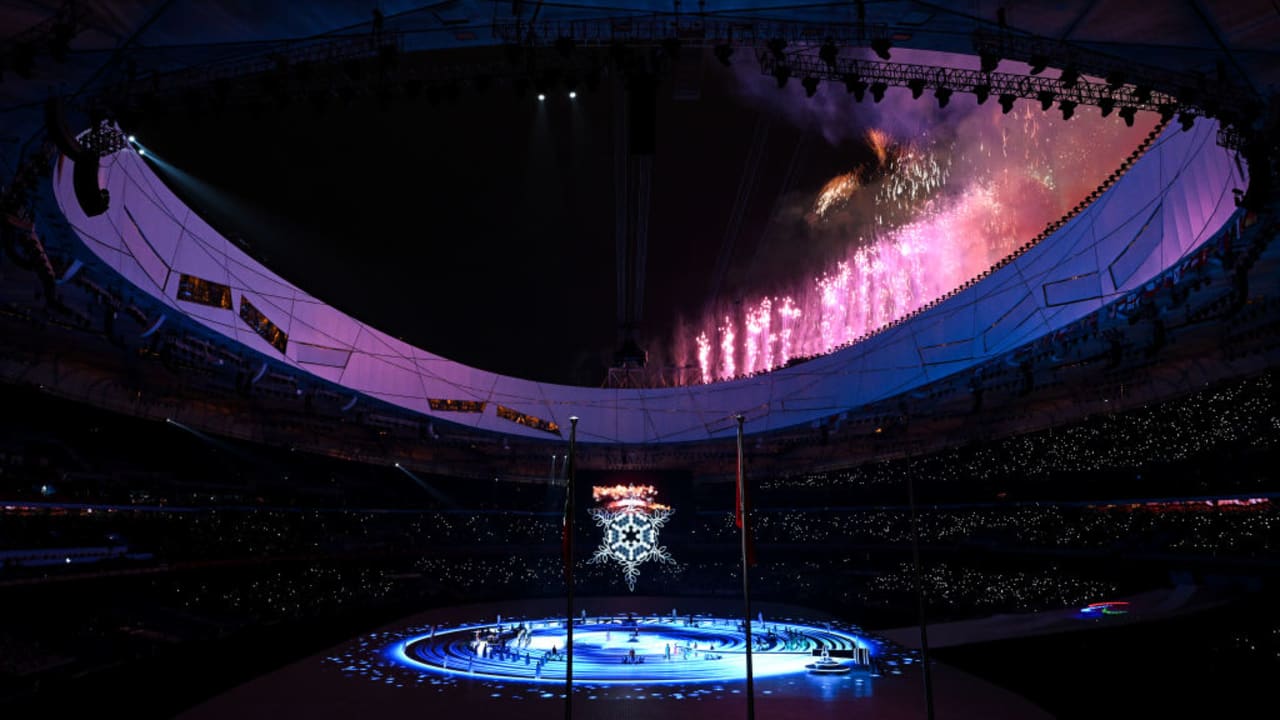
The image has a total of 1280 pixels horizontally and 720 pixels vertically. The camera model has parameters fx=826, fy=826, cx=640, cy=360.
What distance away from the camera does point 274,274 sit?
3120 centimetres

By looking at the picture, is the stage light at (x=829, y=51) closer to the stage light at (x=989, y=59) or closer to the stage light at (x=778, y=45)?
the stage light at (x=778, y=45)

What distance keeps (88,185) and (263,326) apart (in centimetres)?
1412

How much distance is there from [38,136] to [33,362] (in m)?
14.4

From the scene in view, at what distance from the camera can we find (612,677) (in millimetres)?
22953

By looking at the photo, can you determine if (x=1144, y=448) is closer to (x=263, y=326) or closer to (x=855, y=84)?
(x=855, y=84)

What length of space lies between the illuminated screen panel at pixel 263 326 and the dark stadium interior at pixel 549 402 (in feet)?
0.65

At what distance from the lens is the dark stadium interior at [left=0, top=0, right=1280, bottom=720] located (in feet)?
54.5

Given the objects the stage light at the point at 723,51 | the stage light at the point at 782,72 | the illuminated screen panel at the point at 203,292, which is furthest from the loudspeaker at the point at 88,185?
the stage light at the point at 782,72

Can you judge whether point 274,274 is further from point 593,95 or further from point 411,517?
point 411,517

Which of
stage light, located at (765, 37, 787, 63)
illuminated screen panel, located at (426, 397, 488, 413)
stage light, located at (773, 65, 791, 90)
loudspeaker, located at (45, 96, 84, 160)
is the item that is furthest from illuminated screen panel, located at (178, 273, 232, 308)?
stage light, located at (765, 37, 787, 63)

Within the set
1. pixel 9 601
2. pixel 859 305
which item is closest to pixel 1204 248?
pixel 859 305

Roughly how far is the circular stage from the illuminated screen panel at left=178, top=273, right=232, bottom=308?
1150 centimetres

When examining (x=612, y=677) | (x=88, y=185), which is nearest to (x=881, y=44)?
(x=88, y=185)

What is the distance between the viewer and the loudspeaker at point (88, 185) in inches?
618
